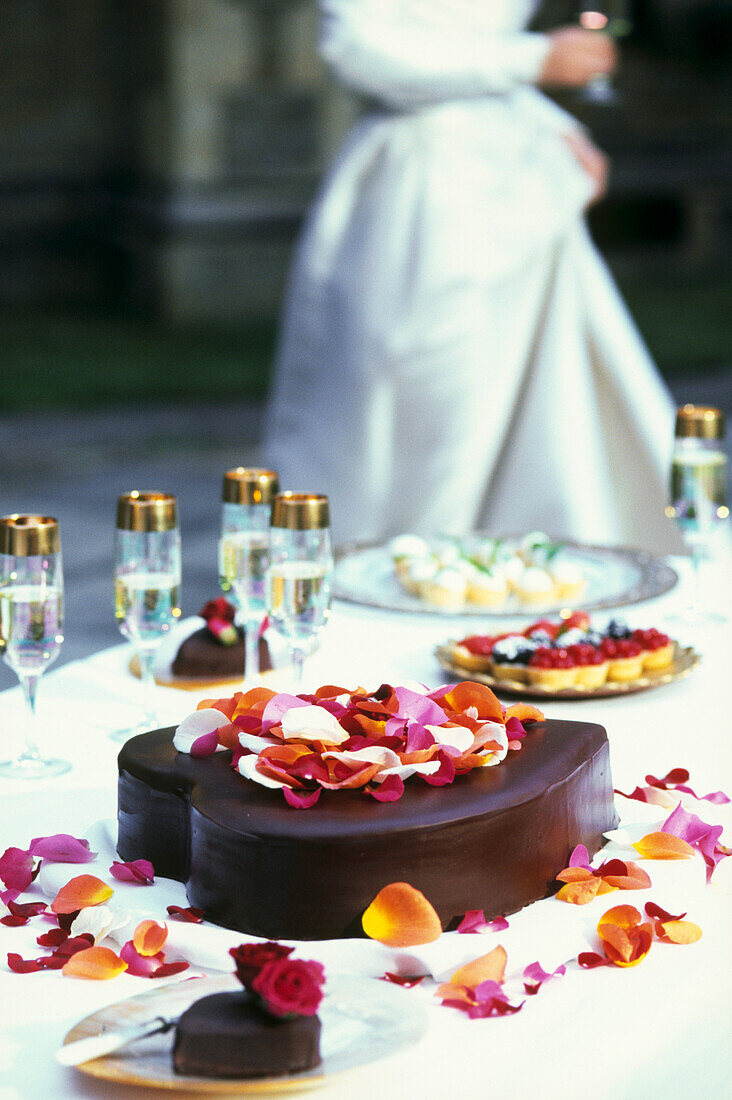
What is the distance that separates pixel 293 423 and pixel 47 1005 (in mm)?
2580

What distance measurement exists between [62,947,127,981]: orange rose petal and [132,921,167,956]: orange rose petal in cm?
1

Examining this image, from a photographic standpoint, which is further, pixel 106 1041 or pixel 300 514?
pixel 300 514

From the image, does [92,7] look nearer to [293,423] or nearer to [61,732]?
[293,423]

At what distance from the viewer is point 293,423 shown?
3326 millimetres

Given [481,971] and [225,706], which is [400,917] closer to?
[481,971]

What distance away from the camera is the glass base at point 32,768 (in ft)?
3.87

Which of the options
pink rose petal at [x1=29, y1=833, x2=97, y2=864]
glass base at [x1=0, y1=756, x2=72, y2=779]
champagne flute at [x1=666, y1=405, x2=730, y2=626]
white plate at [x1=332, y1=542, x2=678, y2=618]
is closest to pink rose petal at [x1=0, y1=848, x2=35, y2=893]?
pink rose petal at [x1=29, y1=833, x2=97, y2=864]

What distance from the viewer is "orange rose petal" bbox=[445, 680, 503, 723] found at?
1.01m

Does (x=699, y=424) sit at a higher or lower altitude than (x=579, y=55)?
lower

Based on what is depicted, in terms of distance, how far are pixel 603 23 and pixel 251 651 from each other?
161 centimetres

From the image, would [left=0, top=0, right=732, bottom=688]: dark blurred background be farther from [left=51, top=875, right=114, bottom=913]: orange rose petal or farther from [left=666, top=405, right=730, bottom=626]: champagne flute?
[left=51, top=875, right=114, bottom=913]: orange rose petal

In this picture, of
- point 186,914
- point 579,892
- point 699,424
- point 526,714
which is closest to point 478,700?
point 526,714

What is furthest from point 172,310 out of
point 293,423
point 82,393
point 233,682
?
point 233,682

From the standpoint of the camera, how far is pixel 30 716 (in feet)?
4.06
